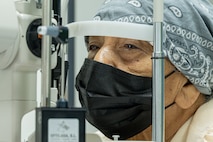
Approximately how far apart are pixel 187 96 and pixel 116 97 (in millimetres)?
239

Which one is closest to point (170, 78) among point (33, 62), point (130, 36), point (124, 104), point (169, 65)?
point (169, 65)

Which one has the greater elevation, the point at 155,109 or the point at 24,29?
the point at 24,29

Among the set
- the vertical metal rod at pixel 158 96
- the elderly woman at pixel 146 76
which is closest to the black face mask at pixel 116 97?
the elderly woman at pixel 146 76

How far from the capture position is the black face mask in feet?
4.33

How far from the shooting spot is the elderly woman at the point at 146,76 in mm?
1323

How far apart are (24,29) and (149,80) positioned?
51cm

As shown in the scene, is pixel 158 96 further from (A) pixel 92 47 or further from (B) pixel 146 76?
(A) pixel 92 47

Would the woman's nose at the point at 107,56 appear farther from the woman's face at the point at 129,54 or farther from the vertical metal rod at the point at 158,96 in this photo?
the vertical metal rod at the point at 158,96

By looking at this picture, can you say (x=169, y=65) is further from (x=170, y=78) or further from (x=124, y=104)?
(x=124, y=104)

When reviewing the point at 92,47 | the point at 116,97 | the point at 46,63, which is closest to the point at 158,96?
the point at 46,63

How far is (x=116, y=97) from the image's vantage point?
4.32 feet

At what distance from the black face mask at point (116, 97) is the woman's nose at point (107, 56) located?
0.02 m

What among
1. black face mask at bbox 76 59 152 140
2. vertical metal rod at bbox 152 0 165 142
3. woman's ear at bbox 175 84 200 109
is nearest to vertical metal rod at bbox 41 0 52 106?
vertical metal rod at bbox 152 0 165 142

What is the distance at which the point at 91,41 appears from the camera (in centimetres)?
144
